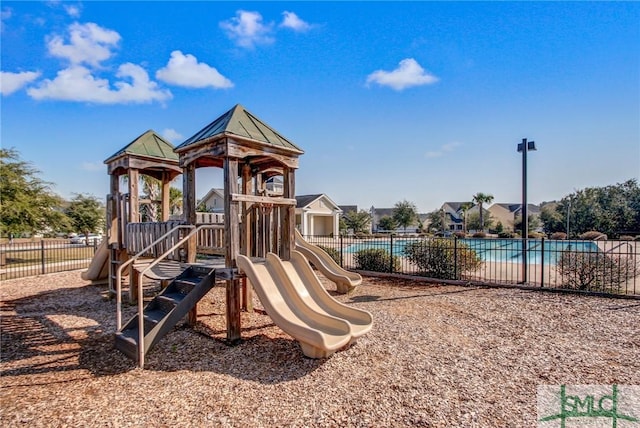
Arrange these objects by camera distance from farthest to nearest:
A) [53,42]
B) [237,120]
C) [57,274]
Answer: [57,274]
[53,42]
[237,120]

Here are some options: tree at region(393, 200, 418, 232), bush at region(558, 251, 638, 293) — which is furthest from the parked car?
tree at region(393, 200, 418, 232)

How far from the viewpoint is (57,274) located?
11898 mm

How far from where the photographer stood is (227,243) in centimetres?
519

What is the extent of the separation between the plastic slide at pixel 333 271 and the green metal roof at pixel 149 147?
4459 millimetres

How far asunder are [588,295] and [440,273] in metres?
3.64

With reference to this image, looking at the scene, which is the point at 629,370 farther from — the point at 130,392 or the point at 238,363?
the point at 130,392

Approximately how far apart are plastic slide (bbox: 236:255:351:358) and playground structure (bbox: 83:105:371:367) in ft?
0.05

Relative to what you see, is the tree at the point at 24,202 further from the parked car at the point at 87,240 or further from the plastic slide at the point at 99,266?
the plastic slide at the point at 99,266

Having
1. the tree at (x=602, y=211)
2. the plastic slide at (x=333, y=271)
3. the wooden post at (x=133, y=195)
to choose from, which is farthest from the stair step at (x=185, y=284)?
the tree at (x=602, y=211)

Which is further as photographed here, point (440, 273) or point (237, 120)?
point (440, 273)

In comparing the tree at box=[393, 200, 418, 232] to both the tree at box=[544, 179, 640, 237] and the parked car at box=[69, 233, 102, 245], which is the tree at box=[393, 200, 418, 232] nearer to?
the tree at box=[544, 179, 640, 237]

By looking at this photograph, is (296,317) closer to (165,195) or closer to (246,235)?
(246,235)

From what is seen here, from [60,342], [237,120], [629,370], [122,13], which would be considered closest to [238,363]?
[60,342]

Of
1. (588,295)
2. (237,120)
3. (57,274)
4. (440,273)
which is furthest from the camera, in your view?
(57,274)
